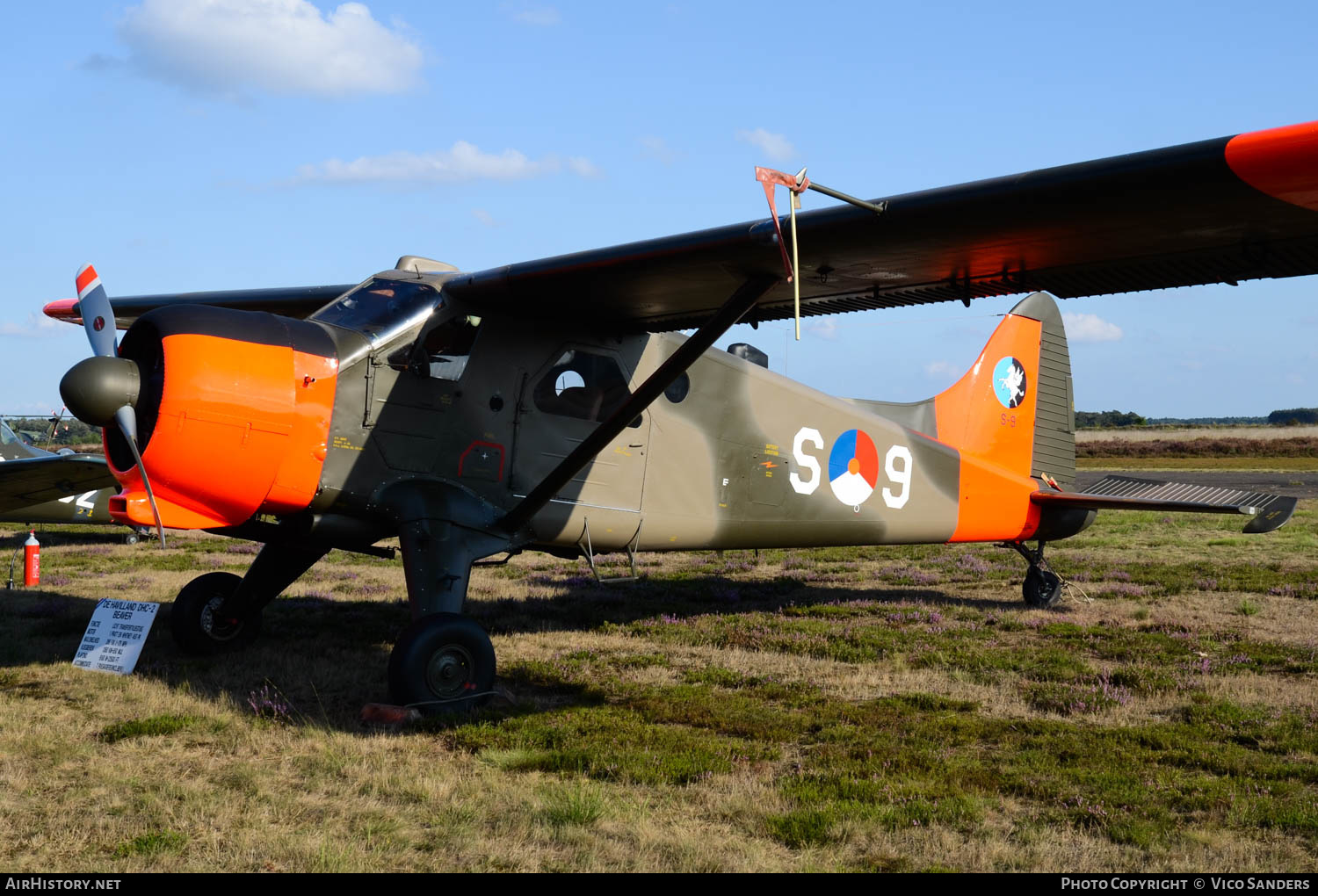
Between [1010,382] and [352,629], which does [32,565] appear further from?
[1010,382]

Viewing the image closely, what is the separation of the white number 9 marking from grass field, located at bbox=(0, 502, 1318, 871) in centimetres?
128

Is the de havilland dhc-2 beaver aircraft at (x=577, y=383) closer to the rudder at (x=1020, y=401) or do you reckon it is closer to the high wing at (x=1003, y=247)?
the high wing at (x=1003, y=247)

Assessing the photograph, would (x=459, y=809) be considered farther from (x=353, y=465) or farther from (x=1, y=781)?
(x=353, y=465)

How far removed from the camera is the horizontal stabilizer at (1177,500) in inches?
395

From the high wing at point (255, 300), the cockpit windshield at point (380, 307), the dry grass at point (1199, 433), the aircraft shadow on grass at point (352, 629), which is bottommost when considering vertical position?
the aircraft shadow on grass at point (352, 629)

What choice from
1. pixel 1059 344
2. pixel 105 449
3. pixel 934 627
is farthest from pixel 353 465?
pixel 1059 344

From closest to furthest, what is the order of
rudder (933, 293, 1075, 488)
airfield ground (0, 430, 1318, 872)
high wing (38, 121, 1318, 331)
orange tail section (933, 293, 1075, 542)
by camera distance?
airfield ground (0, 430, 1318, 872)
high wing (38, 121, 1318, 331)
orange tail section (933, 293, 1075, 542)
rudder (933, 293, 1075, 488)

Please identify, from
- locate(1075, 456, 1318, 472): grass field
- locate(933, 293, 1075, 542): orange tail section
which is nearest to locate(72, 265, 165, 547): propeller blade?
locate(933, 293, 1075, 542): orange tail section

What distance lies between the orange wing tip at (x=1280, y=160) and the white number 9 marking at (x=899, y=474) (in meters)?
6.28

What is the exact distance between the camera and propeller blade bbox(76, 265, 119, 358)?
6.41 meters

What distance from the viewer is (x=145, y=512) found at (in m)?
6.10

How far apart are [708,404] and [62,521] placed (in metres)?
13.9

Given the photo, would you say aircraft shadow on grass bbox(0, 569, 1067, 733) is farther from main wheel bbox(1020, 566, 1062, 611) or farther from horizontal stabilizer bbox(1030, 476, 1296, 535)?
horizontal stabilizer bbox(1030, 476, 1296, 535)

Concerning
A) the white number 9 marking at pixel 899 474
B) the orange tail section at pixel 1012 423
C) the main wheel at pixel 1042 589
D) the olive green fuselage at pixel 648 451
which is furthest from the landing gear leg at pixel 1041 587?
the white number 9 marking at pixel 899 474
